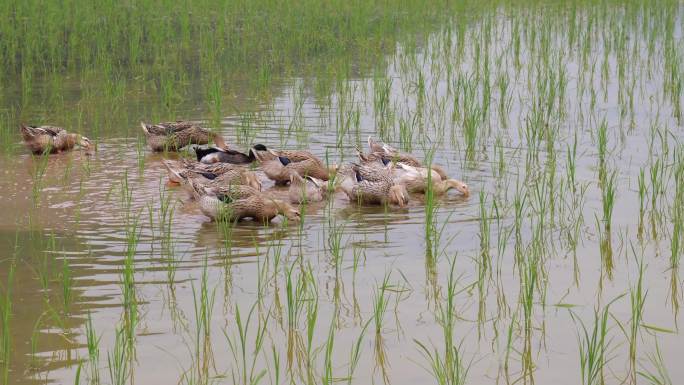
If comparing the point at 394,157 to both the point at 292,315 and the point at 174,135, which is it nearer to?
the point at 174,135

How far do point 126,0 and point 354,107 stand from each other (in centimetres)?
848

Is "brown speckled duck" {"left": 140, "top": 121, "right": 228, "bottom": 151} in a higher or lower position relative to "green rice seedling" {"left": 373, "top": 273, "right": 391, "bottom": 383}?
higher

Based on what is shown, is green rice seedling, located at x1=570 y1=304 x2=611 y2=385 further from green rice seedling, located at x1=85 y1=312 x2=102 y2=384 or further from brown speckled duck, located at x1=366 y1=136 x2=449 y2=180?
brown speckled duck, located at x1=366 y1=136 x2=449 y2=180

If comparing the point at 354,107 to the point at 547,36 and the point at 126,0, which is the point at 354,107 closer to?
the point at 547,36

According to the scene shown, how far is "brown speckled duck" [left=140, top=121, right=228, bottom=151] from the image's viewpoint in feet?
31.7

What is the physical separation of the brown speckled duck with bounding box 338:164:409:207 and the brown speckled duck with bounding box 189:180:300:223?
2.39ft

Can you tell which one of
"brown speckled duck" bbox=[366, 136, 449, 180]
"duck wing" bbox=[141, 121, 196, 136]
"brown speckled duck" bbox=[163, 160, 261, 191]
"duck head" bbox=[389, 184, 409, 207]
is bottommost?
"duck head" bbox=[389, 184, 409, 207]

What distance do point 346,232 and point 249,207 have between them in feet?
2.48

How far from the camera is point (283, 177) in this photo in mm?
8633

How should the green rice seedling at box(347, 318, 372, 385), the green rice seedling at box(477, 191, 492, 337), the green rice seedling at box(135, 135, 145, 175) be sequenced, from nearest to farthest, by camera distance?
the green rice seedling at box(347, 318, 372, 385), the green rice seedling at box(477, 191, 492, 337), the green rice seedling at box(135, 135, 145, 175)

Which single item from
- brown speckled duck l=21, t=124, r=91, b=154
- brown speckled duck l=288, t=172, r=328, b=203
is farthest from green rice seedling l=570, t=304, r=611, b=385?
brown speckled duck l=21, t=124, r=91, b=154

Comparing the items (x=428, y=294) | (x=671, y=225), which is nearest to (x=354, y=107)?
(x=671, y=225)

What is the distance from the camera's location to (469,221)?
7211mm

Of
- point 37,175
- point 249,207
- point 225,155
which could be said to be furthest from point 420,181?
point 37,175
